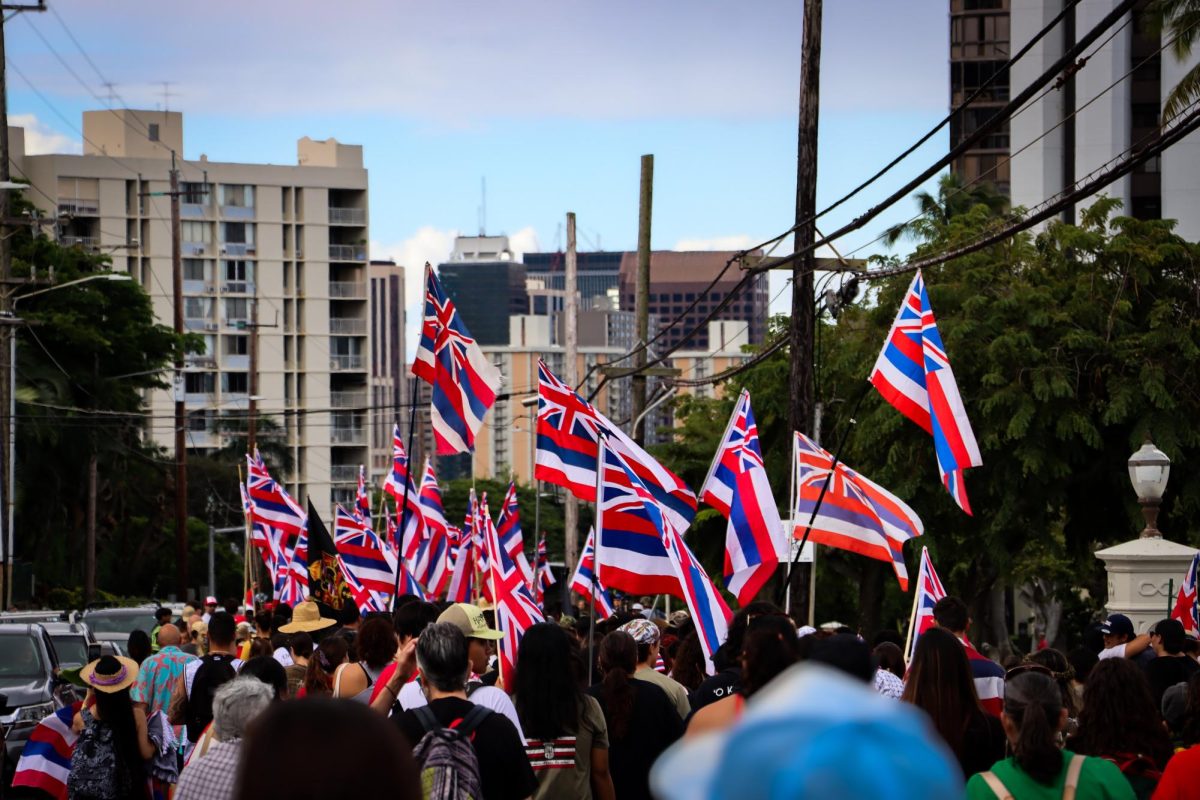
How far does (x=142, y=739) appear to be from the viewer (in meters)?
9.73

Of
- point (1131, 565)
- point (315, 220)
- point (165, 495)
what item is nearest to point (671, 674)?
point (1131, 565)

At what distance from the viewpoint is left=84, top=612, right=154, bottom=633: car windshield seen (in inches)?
1115

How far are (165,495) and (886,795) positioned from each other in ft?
223

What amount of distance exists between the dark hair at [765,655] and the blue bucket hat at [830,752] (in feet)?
13.0

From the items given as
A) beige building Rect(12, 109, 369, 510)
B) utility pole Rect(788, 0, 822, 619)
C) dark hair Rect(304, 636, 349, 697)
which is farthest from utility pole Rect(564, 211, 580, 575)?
beige building Rect(12, 109, 369, 510)

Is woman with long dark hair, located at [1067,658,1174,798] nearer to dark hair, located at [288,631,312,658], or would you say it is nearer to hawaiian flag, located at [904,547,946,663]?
→ hawaiian flag, located at [904,547,946,663]

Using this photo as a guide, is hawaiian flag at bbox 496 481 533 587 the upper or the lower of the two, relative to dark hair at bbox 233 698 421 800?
lower

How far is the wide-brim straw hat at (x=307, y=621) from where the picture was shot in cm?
1362

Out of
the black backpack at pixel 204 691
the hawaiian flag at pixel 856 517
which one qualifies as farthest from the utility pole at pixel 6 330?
the black backpack at pixel 204 691

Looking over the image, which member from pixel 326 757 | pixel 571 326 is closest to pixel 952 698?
pixel 326 757

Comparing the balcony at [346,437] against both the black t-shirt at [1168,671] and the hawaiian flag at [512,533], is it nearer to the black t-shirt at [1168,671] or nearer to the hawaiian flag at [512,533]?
the hawaiian flag at [512,533]

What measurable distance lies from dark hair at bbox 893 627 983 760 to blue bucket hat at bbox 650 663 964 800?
17.3 feet

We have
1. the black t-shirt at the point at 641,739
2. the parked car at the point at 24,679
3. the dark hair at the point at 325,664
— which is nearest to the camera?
the black t-shirt at the point at 641,739

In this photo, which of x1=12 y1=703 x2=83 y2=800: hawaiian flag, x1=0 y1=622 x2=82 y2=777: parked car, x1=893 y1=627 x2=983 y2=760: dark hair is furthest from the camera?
x1=0 y1=622 x2=82 y2=777: parked car
